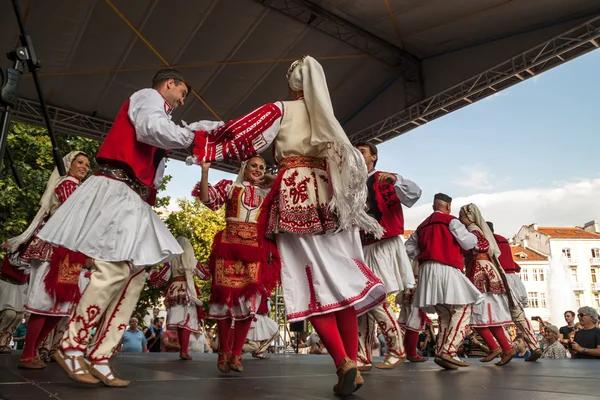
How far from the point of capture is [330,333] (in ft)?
8.08

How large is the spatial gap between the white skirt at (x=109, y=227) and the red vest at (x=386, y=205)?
2181 millimetres

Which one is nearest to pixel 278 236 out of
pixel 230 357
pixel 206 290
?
pixel 230 357

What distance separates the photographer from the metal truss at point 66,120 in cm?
841

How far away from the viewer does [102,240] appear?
8.63ft

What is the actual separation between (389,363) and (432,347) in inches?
253

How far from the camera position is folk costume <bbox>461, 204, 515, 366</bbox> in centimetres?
577

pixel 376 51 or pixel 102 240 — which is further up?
pixel 376 51

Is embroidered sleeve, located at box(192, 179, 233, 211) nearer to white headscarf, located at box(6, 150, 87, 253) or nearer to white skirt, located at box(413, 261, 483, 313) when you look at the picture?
white headscarf, located at box(6, 150, 87, 253)

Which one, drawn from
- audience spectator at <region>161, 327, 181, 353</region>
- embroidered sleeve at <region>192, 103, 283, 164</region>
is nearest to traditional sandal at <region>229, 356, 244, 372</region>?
embroidered sleeve at <region>192, 103, 283, 164</region>

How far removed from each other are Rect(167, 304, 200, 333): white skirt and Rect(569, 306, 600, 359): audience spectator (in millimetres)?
5035

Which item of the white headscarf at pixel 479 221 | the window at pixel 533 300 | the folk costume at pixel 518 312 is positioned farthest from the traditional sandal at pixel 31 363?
the window at pixel 533 300

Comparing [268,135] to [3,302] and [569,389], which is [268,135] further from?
[3,302]

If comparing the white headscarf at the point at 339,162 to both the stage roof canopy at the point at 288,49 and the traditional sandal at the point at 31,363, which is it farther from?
the stage roof canopy at the point at 288,49

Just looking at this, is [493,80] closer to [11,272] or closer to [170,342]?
[11,272]
